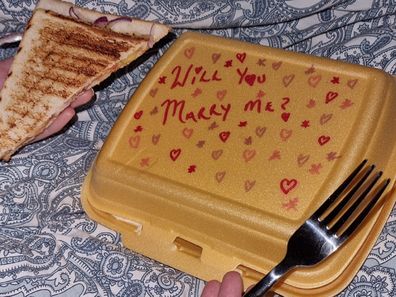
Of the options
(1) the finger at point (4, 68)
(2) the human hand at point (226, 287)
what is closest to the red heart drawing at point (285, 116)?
(2) the human hand at point (226, 287)

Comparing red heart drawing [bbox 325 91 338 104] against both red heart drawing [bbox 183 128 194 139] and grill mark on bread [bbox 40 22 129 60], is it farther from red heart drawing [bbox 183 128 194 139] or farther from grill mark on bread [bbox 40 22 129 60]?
grill mark on bread [bbox 40 22 129 60]

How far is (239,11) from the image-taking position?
1.14 metres

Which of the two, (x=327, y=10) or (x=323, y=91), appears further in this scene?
(x=327, y=10)

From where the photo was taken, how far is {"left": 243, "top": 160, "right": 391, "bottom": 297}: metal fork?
2.66ft

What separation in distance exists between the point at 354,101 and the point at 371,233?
0.17m

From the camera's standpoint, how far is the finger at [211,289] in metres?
0.86

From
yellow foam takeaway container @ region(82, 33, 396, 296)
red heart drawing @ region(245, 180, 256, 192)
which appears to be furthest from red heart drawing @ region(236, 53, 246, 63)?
red heart drawing @ region(245, 180, 256, 192)

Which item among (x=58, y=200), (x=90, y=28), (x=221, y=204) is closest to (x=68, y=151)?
(x=58, y=200)

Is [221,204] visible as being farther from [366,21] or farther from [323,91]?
[366,21]

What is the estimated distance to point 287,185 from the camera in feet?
2.84

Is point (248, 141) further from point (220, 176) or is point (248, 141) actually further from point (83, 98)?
point (83, 98)

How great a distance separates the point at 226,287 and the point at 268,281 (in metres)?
0.06

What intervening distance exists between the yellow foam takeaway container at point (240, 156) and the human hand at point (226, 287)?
0.12 ft

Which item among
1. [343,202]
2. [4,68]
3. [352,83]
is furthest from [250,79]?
[4,68]
